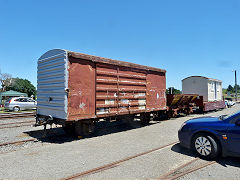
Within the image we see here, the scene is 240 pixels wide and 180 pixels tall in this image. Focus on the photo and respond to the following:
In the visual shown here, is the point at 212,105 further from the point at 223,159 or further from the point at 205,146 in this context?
the point at 205,146

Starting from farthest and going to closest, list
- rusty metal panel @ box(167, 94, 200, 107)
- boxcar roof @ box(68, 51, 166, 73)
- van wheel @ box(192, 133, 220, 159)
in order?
rusty metal panel @ box(167, 94, 200, 107) < boxcar roof @ box(68, 51, 166, 73) < van wheel @ box(192, 133, 220, 159)

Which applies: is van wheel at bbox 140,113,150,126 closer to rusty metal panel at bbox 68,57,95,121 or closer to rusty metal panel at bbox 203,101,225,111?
rusty metal panel at bbox 68,57,95,121

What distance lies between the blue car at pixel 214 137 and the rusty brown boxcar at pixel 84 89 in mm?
3439

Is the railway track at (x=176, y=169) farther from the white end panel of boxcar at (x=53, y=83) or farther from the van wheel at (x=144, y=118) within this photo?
the van wheel at (x=144, y=118)

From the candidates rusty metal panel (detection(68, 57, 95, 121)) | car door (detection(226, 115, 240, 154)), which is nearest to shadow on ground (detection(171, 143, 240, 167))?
car door (detection(226, 115, 240, 154))

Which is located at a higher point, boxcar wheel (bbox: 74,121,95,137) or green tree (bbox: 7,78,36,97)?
green tree (bbox: 7,78,36,97)

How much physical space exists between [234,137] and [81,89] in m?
4.92

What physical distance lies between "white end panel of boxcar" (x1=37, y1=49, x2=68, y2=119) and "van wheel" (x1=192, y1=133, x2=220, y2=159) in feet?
14.0

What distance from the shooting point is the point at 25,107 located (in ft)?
57.7

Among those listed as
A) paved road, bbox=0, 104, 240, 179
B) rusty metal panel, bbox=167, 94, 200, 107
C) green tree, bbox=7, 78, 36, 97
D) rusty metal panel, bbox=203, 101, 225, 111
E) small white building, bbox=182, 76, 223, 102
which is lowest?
paved road, bbox=0, 104, 240, 179

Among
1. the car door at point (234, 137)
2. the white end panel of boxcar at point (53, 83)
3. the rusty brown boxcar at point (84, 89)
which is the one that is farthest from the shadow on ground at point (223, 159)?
the white end panel of boxcar at point (53, 83)

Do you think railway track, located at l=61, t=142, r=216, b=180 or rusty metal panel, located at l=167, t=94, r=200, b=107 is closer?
railway track, located at l=61, t=142, r=216, b=180

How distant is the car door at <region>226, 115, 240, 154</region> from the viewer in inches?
150

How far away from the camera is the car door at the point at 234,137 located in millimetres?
3818
